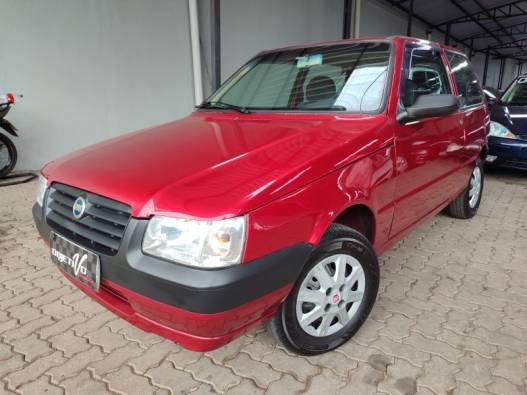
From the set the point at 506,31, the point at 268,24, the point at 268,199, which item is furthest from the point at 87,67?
the point at 506,31

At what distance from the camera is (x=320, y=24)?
932 centimetres

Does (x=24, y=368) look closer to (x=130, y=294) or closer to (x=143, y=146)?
(x=130, y=294)

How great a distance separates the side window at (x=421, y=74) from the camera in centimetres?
229

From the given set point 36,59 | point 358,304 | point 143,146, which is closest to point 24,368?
point 143,146

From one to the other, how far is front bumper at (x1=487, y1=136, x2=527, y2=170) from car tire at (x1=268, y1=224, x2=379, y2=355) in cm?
423

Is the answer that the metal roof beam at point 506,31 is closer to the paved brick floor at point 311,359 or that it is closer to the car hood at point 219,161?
the paved brick floor at point 311,359

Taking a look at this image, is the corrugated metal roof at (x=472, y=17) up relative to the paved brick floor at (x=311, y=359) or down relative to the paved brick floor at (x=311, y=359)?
up

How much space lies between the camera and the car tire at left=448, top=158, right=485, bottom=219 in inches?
144

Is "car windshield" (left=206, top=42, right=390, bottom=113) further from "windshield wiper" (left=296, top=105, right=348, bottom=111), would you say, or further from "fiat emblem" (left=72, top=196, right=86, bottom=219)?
"fiat emblem" (left=72, top=196, right=86, bottom=219)

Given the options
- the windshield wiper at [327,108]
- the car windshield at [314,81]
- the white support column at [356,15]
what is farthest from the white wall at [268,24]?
the windshield wiper at [327,108]

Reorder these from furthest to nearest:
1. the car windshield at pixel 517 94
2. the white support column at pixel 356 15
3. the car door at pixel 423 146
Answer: the white support column at pixel 356 15, the car windshield at pixel 517 94, the car door at pixel 423 146

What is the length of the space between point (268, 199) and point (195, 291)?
1.36 feet

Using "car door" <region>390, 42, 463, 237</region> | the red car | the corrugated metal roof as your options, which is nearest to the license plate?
the red car

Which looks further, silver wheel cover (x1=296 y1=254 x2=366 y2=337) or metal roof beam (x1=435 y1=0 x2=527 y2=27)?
metal roof beam (x1=435 y1=0 x2=527 y2=27)
